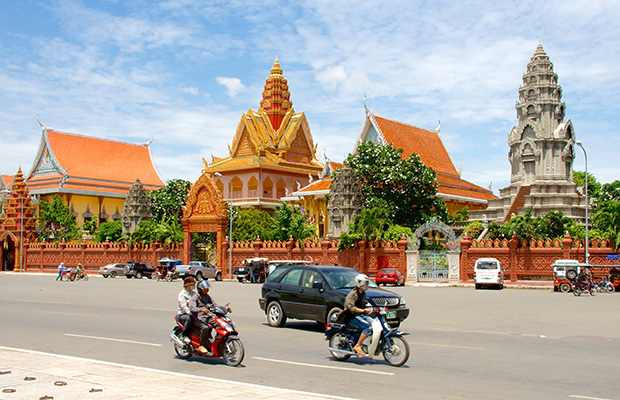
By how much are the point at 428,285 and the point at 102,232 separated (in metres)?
34.4

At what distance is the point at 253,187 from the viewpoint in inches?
2694

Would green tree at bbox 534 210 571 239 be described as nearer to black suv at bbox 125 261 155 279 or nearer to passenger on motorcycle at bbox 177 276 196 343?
black suv at bbox 125 261 155 279

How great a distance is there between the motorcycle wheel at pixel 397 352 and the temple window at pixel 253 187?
58.3 m

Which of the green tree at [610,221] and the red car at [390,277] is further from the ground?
the green tree at [610,221]

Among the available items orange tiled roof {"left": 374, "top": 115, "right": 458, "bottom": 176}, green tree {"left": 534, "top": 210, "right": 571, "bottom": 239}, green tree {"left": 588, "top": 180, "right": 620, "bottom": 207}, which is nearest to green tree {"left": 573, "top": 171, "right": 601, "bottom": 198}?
green tree {"left": 588, "top": 180, "right": 620, "bottom": 207}

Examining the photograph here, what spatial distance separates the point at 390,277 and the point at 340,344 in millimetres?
24376

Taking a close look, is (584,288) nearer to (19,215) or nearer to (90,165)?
(19,215)

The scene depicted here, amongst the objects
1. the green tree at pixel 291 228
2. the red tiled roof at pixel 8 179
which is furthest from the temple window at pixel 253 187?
the red tiled roof at pixel 8 179

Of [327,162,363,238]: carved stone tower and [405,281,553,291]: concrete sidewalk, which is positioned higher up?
[327,162,363,238]: carved stone tower

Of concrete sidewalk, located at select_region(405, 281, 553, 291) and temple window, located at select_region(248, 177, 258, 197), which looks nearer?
concrete sidewalk, located at select_region(405, 281, 553, 291)

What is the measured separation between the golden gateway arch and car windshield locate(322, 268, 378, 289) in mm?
31751

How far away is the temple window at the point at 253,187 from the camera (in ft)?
222

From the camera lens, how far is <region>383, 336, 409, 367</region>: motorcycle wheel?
9.48 m

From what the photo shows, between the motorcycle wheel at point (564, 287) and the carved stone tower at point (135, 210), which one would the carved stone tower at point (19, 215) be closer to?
the carved stone tower at point (135, 210)
